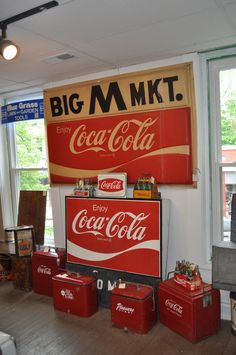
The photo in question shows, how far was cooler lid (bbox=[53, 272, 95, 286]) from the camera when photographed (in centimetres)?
319

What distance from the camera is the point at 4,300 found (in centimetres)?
363

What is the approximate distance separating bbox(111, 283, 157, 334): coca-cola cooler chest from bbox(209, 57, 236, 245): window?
36.2 inches

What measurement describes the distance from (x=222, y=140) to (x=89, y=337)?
2.22 m

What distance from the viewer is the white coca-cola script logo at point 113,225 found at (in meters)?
3.24

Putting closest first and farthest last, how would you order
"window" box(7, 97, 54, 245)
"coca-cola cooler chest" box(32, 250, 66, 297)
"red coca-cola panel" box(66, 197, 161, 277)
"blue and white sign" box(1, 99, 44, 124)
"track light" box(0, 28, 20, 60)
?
"track light" box(0, 28, 20, 60), "red coca-cola panel" box(66, 197, 161, 277), "coca-cola cooler chest" box(32, 250, 66, 297), "blue and white sign" box(1, 99, 44, 124), "window" box(7, 97, 54, 245)

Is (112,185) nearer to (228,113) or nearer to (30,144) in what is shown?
(228,113)

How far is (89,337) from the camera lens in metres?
2.82

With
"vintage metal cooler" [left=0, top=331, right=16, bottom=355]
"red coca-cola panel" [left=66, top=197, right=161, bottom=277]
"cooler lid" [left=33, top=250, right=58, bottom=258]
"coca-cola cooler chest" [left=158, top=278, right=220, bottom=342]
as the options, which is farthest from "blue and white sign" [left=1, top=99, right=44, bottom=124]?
"vintage metal cooler" [left=0, top=331, right=16, bottom=355]

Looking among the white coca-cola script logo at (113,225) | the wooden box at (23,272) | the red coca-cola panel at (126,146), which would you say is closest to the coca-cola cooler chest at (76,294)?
the white coca-cola script logo at (113,225)

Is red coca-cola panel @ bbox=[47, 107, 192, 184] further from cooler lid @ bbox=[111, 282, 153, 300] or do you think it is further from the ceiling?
cooler lid @ bbox=[111, 282, 153, 300]

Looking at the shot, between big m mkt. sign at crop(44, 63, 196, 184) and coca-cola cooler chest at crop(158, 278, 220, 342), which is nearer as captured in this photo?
coca-cola cooler chest at crop(158, 278, 220, 342)

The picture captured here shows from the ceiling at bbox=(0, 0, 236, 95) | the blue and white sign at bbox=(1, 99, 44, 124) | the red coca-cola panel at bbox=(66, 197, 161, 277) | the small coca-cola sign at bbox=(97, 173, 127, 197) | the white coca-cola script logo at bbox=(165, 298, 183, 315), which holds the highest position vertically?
the ceiling at bbox=(0, 0, 236, 95)

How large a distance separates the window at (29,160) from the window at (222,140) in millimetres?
2309

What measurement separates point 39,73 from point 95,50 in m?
0.97
